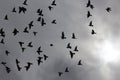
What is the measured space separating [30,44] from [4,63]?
9928 millimetres

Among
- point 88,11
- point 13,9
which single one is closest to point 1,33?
point 13,9

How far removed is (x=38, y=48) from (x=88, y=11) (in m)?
17.6

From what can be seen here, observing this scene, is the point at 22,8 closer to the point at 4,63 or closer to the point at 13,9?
the point at 13,9

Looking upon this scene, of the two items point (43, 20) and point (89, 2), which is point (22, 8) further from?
point (89, 2)

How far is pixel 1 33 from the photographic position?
458 feet

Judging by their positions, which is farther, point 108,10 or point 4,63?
point 4,63

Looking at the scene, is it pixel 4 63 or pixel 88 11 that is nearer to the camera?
pixel 88 11

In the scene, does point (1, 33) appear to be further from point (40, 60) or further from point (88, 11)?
point (88, 11)

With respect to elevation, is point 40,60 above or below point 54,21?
below

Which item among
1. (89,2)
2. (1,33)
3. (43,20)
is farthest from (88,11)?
(1,33)

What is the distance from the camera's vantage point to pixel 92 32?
137 m

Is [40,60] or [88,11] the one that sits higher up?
[88,11]

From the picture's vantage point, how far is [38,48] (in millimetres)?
141875

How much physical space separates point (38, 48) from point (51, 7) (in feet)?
40.1
